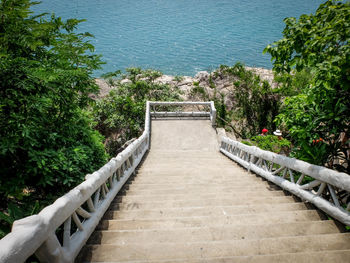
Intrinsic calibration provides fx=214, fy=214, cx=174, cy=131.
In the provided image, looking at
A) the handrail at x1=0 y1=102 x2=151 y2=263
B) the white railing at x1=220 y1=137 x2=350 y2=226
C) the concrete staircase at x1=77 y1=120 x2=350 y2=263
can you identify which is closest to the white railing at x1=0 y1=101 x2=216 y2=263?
the handrail at x1=0 y1=102 x2=151 y2=263

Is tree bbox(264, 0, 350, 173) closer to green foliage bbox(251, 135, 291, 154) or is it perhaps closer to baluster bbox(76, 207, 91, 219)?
green foliage bbox(251, 135, 291, 154)

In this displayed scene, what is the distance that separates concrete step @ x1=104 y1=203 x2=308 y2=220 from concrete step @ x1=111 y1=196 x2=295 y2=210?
19cm

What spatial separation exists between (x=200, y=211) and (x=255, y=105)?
423 inches

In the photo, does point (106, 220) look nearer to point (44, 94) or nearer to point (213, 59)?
point (44, 94)

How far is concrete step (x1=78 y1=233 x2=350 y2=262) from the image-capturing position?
2.32 meters

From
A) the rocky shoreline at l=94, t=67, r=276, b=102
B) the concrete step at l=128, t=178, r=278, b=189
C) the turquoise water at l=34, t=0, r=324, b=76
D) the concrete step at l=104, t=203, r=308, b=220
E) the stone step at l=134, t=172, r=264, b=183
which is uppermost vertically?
the turquoise water at l=34, t=0, r=324, b=76

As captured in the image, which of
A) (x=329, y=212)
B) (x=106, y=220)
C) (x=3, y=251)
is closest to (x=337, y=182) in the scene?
(x=329, y=212)

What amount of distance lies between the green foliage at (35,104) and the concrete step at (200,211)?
1.19 metres

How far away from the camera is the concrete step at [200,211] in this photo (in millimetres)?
3197

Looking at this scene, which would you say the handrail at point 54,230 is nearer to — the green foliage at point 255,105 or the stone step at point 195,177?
the stone step at point 195,177

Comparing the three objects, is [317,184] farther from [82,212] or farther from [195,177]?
[82,212]

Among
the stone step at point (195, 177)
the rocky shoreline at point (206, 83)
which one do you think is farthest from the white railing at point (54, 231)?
the rocky shoreline at point (206, 83)

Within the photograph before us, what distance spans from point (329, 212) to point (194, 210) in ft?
6.20

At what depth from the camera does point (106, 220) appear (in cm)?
304
